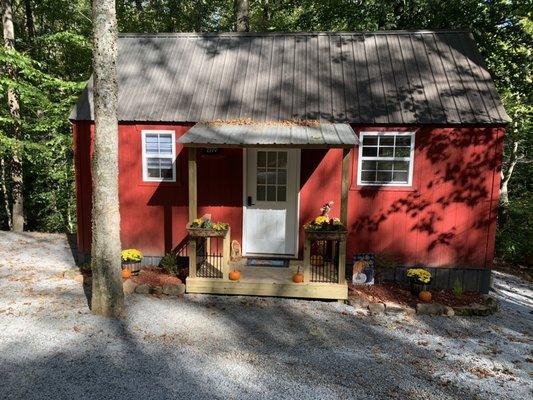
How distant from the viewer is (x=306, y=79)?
29.1ft

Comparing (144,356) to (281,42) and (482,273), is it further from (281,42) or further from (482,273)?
(281,42)

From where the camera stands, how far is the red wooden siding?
784 centimetres

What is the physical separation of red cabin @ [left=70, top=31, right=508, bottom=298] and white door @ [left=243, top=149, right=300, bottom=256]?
0.02m

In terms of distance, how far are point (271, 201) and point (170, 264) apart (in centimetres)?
250

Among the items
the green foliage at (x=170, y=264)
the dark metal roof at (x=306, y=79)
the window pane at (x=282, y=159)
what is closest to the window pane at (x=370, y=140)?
the dark metal roof at (x=306, y=79)

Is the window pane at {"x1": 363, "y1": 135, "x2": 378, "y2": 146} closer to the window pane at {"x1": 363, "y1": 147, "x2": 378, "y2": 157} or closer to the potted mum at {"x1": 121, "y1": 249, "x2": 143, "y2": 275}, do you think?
the window pane at {"x1": 363, "y1": 147, "x2": 378, "y2": 157}

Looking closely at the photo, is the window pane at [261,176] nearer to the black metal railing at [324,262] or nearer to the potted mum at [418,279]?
the black metal railing at [324,262]

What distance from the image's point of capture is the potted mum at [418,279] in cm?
743

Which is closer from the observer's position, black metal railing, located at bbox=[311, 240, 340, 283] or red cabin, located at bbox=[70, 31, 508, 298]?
black metal railing, located at bbox=[311, 240, 340, 283]

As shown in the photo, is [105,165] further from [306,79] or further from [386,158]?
[386,158]

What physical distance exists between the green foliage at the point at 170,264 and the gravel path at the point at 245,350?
1.05 meters

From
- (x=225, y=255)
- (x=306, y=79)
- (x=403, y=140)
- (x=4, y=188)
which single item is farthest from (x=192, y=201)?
(x=4, y=188)

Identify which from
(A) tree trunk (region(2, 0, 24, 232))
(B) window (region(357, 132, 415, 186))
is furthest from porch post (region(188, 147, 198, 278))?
(A) tree trunk (region(2, 0, 24, 232))

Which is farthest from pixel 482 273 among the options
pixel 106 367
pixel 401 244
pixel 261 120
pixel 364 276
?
A: pixel 106 367
